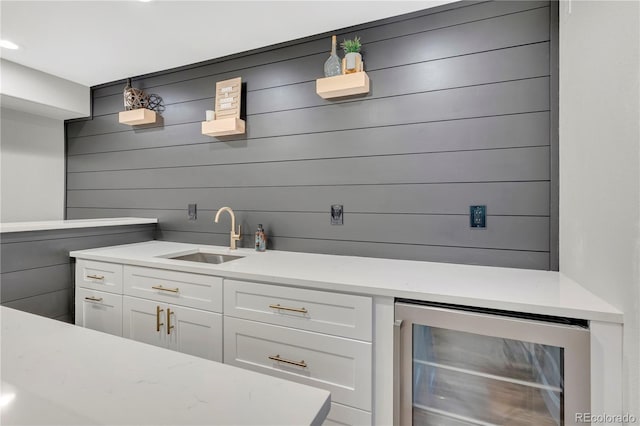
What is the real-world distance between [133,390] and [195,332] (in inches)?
50.4

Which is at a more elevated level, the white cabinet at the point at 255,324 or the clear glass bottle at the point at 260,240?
the clear glass bottle at the point at 260,240

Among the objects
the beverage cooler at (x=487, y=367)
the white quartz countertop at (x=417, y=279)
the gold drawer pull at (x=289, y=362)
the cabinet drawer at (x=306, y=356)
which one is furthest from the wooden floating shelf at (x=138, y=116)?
the beverage cooler at (x=487, y=367)

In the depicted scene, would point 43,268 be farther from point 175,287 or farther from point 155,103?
point 155,103

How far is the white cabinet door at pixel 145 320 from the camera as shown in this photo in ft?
5.90

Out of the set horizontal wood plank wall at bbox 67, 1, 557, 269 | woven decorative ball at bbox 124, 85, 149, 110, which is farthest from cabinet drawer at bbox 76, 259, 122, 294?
woven decorative ball at bbox 124, 85, 149, 110

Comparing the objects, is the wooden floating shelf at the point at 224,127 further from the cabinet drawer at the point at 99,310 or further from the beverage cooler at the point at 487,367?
the beverage cooler at the point at 487,367

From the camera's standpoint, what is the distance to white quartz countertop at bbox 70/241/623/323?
1.11m

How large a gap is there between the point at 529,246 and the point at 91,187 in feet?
11.9

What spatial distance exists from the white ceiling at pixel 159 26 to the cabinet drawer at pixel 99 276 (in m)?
1.51

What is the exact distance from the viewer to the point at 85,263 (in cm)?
212

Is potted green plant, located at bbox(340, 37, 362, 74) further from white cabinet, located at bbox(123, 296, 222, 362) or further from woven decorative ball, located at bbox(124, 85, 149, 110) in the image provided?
woven decorative ball, located at bbox(124, 85, 149, 110)

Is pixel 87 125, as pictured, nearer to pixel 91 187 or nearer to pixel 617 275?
pixel 91 187

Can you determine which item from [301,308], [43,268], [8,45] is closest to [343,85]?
[301,308]

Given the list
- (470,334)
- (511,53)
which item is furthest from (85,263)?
(511,53)
